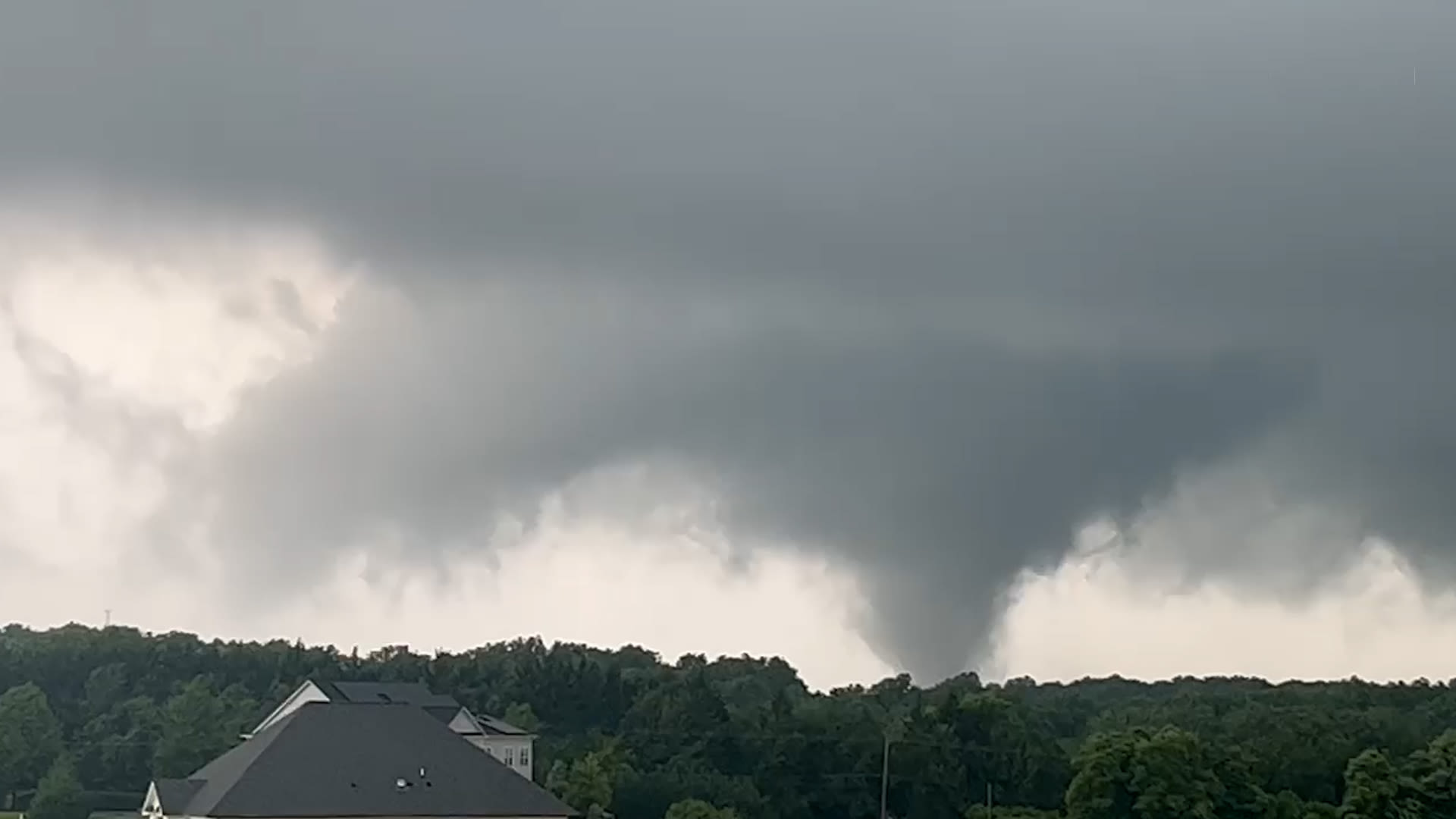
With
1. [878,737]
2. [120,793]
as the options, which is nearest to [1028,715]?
[878,737]

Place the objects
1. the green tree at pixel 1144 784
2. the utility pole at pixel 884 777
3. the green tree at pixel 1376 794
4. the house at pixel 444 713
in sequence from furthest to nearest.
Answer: the house at pixel 444 713
the utility pole at pixel 884 777
the green tree at pixel 1144 784
the green tree at pixel 1376 794

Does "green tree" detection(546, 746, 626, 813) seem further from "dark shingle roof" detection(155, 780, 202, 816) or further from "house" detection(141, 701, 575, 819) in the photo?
"dark shingle roof" detection(155, 780, 202, 816)

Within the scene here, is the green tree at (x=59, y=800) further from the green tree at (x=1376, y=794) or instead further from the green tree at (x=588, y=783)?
the green tree at (x=1376, y=794)

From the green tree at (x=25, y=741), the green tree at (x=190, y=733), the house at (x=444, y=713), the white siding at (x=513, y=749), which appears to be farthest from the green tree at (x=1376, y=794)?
the green tree at (x=25, y=741)

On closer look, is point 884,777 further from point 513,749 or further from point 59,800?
point 59,800

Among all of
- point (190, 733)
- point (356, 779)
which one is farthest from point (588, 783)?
point (190, 733)

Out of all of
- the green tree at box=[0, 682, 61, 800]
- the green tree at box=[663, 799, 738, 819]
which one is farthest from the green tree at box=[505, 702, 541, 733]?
the green tree at box=[663, 799, 738, 819]
